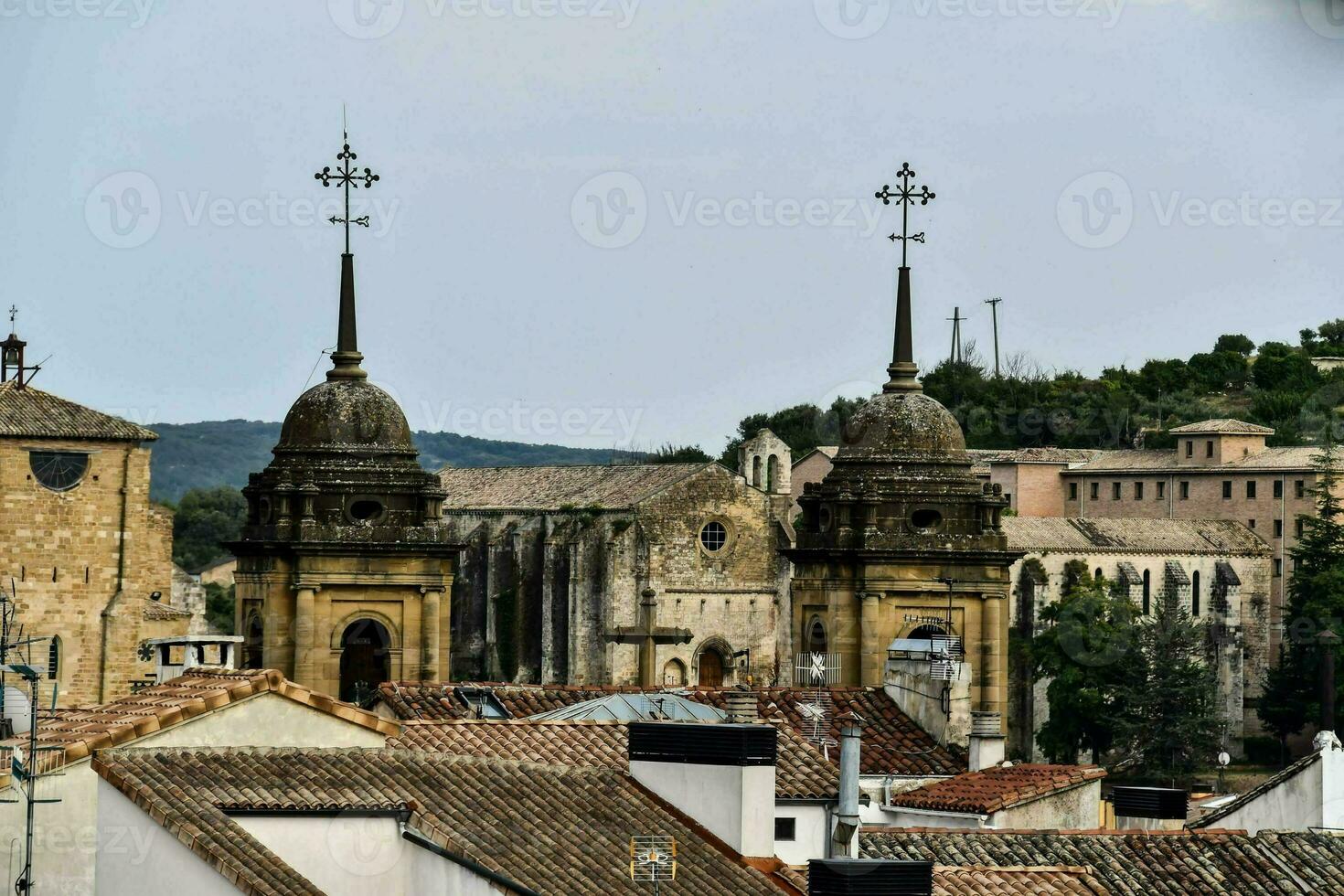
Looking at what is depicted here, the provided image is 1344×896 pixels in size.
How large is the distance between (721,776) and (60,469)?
5843 cm

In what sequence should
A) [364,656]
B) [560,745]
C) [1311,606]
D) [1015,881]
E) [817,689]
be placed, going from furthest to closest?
[1311,606] < [364,656] < [817,689] < [560,745] < [1015,881]

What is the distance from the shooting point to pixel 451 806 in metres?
28.6

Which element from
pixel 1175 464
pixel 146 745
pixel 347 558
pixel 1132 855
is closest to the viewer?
pixel 146 745

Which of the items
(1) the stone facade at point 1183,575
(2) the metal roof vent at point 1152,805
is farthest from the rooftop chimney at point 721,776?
(1) the stone facade at point 1183,575

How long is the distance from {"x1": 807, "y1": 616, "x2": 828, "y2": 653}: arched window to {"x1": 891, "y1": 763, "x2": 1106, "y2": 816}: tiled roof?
5.27 m

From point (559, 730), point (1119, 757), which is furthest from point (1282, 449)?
point (559, 730)

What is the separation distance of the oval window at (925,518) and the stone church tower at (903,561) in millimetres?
12

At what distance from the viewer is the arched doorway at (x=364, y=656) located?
152 ft

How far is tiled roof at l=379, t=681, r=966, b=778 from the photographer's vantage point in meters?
41.0

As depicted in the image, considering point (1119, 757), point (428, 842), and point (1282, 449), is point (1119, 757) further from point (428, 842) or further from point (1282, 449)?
point (428, 842)

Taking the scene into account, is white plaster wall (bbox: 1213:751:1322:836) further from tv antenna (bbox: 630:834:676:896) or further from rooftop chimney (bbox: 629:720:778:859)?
tv antenna (bbox: 630:834:676:896)

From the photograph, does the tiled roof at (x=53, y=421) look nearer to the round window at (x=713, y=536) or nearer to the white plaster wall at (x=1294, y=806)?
the round window at (x=713, y=536)

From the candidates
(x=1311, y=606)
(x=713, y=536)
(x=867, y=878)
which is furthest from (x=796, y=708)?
(x=1311, y=606)

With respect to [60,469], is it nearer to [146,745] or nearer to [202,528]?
[146,745]
